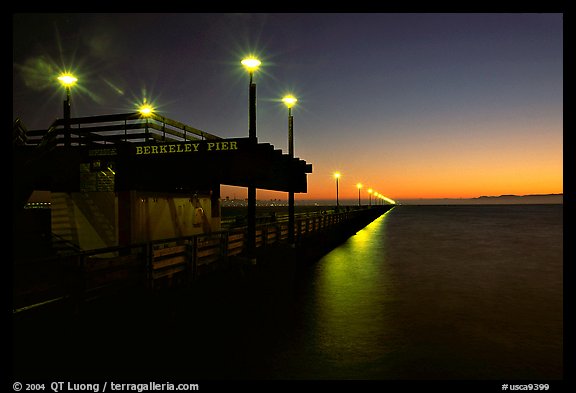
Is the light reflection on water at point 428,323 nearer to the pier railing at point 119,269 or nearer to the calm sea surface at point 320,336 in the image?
the calm sea surface at point 320,336

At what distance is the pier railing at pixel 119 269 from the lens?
28.1 ft

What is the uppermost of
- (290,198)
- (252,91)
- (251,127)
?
(252,91)

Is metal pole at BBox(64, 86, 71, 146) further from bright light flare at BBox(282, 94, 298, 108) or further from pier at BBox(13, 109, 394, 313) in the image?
bright light flare at BBox(282, 94, 298, 108)

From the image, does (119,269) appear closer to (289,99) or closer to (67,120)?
(67,120)

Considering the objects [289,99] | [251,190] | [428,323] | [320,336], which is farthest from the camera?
[289,99]

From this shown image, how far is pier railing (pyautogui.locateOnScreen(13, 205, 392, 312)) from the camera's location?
8578mm

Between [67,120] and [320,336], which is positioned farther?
[67,120]

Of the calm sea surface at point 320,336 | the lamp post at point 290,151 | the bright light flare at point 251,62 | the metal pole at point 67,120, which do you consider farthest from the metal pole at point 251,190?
the metal pole at point 67,120

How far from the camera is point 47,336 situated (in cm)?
873

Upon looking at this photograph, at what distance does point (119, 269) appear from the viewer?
10.6 meters

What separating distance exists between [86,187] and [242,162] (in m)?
6.73

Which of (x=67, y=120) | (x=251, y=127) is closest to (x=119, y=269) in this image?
(x=251, y=127)

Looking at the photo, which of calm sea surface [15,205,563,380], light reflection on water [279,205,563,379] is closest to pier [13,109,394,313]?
calm sea surface [15,205,563,380]
